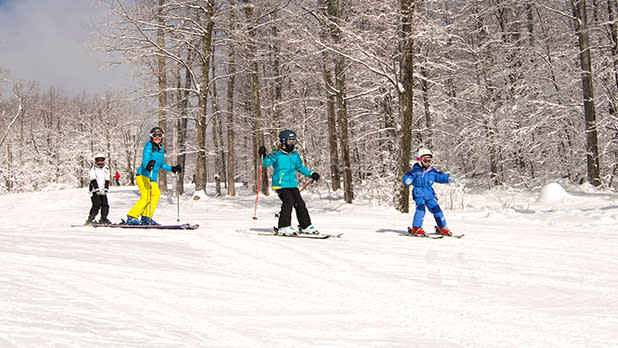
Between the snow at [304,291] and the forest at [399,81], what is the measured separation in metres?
6.71

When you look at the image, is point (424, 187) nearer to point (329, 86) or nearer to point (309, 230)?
point (309, 230)

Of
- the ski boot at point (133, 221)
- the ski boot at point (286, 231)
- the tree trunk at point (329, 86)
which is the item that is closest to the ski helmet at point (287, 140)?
the ski boot at point (286, 231)

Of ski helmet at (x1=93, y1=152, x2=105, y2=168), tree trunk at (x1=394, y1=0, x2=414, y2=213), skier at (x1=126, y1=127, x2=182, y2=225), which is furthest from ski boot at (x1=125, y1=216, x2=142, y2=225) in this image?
tree trunk at (x1=394, y1=0, x2=414, y2=213)

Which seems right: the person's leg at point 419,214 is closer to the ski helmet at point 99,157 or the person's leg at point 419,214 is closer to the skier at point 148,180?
the skier at point 148,180

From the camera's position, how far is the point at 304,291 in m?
3.73

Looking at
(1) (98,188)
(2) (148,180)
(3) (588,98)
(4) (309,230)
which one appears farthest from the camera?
(3) (588,98)

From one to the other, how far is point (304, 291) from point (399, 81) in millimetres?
9500

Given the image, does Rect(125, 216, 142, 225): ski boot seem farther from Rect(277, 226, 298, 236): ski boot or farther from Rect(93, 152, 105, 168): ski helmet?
Rect(277, 226, 298, 236): ski boot

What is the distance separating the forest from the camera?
12.5m

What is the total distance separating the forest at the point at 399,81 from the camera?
12.5 metres

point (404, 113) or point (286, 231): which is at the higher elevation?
point (404, 113)

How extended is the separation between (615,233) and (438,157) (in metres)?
15.4

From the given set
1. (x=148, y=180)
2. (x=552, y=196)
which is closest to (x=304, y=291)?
(x=148, y=180)

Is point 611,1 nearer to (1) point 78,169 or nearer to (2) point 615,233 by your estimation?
(2) point 615,233
